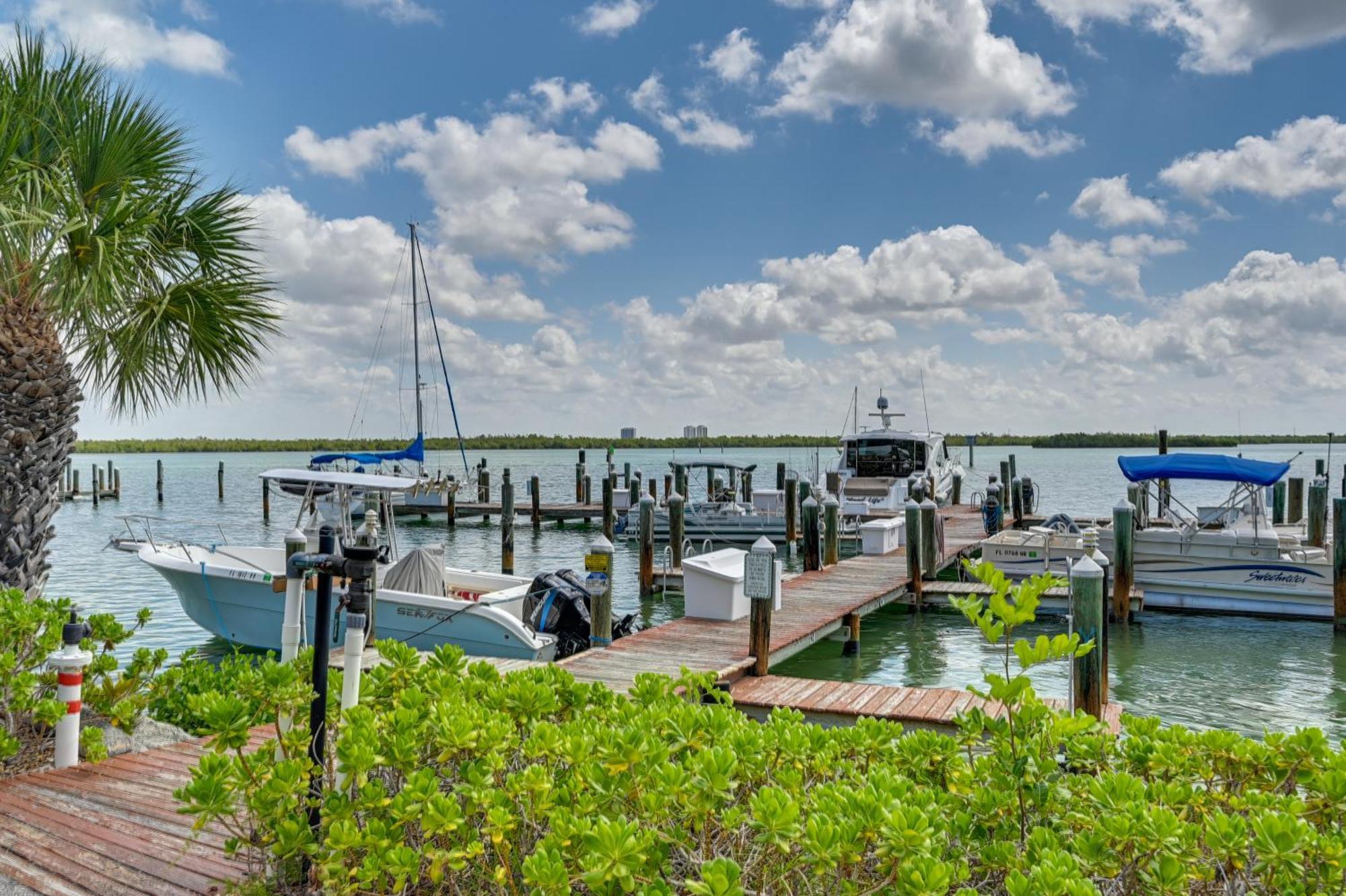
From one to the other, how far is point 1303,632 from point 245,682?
51.9 feet

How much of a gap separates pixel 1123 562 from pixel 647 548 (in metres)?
8.02

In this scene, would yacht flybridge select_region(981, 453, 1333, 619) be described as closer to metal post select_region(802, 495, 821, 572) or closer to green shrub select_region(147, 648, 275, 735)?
metal post select_region(802, 495, 821, 572)

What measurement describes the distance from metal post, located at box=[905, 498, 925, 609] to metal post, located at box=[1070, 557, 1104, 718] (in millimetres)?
6980

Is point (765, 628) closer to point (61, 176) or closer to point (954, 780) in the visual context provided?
point (954, 780)

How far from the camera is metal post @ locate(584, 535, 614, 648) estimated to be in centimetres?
1076

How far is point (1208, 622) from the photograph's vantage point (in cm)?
1550

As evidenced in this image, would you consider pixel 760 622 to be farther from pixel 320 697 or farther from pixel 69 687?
pixel 320 697

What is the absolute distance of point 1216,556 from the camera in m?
15.7

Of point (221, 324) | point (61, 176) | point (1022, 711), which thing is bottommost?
point (1022, 711)

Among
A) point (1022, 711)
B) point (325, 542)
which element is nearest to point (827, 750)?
point (1022, 711)

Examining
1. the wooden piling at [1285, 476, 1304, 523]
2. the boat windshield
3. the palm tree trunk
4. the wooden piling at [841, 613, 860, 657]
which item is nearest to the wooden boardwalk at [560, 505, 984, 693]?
the wooden piling at [841, 613, 860, 657]

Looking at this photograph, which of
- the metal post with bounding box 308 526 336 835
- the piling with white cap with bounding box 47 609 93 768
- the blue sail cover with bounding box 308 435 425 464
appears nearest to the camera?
the metal post with bounding box 308 526 336 835

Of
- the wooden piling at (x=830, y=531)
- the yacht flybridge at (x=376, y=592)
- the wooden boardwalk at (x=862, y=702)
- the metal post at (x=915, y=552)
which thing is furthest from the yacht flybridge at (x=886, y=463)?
the wooden boardwalk at (x=862, y=702)

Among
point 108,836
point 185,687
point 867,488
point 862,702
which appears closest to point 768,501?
point 867,488
